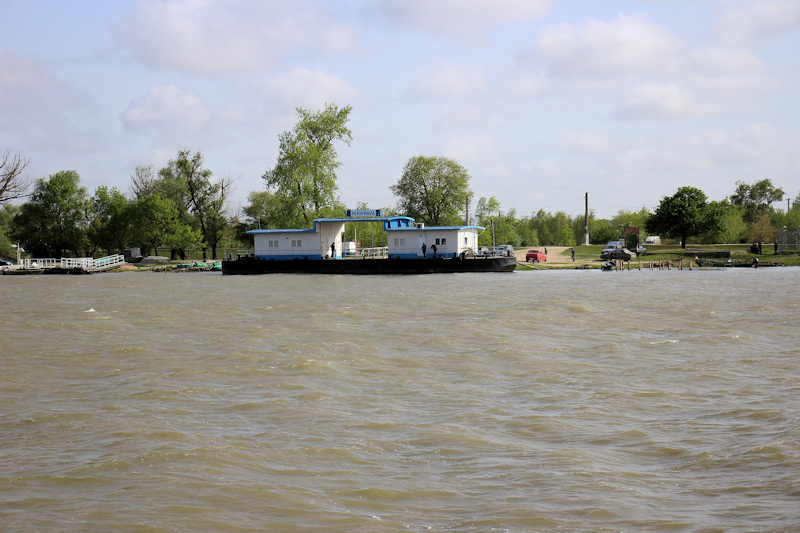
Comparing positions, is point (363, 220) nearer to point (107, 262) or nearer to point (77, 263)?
point (77, 263)

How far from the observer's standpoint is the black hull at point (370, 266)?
49.8m

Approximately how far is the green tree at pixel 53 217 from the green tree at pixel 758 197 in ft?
289

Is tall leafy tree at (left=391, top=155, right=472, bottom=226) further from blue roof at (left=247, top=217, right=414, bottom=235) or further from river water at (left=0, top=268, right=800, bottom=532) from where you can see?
river water at (left=0, top=268, right=800, bottom=532)

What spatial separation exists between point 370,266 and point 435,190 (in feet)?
93.5

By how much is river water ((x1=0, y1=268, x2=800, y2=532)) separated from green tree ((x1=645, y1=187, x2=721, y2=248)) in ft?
181

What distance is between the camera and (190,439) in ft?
27.1

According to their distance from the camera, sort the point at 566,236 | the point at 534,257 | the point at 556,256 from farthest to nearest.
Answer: the point at 566,236 → the point at 556,256 → the point at 534,257

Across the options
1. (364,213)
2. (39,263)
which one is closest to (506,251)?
(364,213)

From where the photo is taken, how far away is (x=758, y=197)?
99.3 meters

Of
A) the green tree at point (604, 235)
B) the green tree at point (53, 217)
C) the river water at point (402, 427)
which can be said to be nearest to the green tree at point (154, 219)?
the green tree at point (53, 217)

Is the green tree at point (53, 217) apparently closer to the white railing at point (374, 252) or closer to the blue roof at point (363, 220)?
the blue roof at point (363, 220)

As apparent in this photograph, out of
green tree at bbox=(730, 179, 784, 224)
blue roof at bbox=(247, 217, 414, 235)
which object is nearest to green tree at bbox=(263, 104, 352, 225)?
blue roof at bbox=(247, 217, 414, 235)

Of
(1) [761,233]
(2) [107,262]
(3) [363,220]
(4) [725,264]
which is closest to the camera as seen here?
(3) [363,220]

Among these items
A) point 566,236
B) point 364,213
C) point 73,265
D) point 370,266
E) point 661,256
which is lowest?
point 370,266
